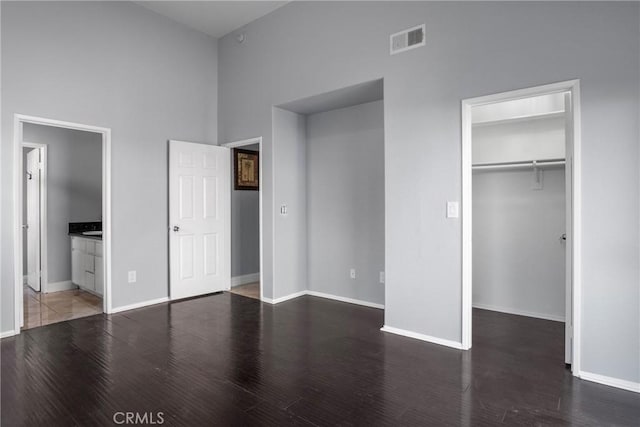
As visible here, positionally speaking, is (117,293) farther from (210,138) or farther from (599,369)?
(599,369)

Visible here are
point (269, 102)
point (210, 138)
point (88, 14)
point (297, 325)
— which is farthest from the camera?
point (210, 138)

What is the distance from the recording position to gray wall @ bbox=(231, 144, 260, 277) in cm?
554

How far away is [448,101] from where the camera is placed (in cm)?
314

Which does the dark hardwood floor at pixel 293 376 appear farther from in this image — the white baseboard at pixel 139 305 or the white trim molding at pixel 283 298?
the white trim molding at pixel 283 298

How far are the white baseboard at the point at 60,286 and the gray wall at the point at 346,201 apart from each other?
348 centimetres

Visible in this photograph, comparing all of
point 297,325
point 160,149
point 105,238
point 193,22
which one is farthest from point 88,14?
point 297,325

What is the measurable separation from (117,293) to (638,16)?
17.0ft

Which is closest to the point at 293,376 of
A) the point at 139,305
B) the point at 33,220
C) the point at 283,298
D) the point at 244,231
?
the point at 283,298

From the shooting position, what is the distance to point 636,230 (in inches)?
93.6

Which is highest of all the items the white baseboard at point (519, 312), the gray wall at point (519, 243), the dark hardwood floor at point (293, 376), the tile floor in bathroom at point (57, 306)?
the gray wall at point (519, 243)

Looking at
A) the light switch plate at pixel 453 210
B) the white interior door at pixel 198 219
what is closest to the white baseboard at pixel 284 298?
the white interior door at pixel 198 219

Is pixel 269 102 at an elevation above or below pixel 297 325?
above

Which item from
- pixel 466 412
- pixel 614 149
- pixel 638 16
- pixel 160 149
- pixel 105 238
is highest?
pixel 638 16

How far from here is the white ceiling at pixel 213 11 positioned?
4340 mm
